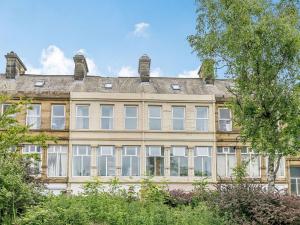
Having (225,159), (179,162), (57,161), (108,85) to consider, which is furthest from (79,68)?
(225,159)

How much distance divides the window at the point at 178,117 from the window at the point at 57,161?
8245 millimetres

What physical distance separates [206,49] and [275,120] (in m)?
4.30

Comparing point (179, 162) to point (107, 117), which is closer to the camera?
point (179, 162)

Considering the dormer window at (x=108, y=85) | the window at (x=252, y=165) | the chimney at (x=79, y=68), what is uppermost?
the chimney at (x=79, y=68)

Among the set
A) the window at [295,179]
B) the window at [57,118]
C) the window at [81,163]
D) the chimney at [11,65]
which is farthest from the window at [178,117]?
the chimney at [11,65]

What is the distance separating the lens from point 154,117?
1468 inches

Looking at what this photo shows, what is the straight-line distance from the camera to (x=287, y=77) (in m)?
21.7

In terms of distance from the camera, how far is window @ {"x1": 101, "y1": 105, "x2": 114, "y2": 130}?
36938 millimetres

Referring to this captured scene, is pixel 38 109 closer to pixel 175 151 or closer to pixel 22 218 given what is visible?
pixel 175 151

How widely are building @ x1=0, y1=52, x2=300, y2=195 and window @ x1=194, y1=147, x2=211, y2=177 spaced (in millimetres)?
73

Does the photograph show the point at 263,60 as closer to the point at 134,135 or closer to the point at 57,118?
the point at 134,135

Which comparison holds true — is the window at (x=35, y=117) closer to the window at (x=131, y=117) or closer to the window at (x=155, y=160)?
the window at (x=131, y=117)

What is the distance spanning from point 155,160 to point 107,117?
4793 millimetres

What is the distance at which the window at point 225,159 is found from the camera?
37062mm
